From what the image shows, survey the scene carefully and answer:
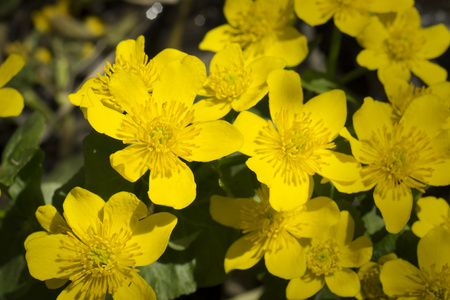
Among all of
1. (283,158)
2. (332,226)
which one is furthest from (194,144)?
(332,226)

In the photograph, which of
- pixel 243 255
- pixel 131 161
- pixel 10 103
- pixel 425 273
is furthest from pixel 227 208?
pixel 10 103

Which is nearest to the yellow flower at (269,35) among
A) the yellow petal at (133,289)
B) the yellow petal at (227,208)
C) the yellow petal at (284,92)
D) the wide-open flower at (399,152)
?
the yellow petal at (284,92)

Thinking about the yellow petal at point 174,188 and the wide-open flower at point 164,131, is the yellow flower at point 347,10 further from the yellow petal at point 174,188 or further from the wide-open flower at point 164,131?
the yellow petal at point 174,188

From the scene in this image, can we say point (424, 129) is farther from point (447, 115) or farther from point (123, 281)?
point (123, 281)

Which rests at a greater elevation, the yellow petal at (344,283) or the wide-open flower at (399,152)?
the wide-open flower at (399,152)

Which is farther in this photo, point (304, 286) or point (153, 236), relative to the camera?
point (304, 286)

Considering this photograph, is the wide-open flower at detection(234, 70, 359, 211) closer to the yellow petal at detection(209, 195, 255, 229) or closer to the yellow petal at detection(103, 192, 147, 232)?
the yellow petal at detection(209, 195, 255, 229)

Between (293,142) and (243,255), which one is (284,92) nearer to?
(293,142)
